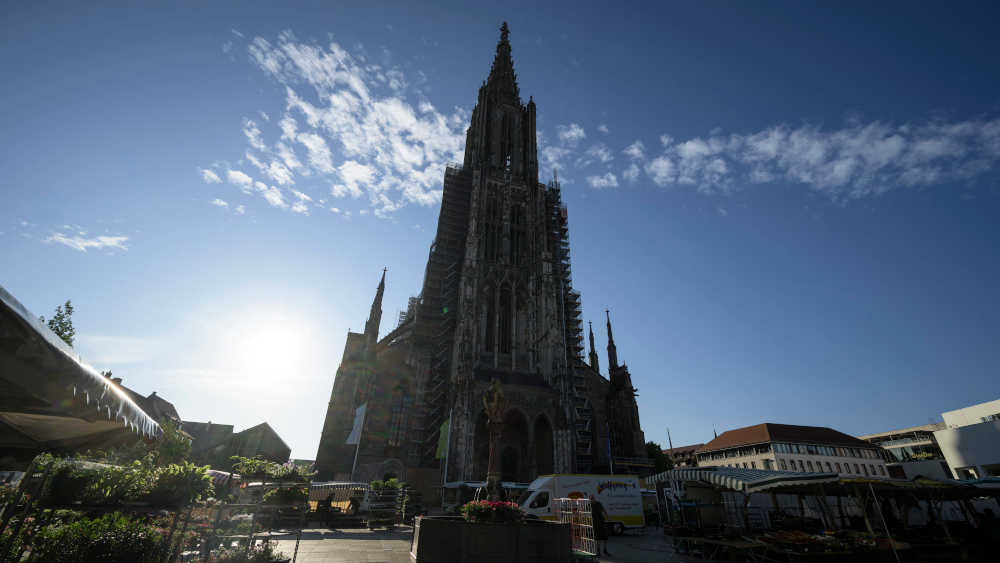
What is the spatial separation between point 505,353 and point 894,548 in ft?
78.8

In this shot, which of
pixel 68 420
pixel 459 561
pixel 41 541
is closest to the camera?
pixel 41 541

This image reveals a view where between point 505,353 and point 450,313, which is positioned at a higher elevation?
point 450,313

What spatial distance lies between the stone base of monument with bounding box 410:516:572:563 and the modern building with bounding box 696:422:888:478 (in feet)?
170

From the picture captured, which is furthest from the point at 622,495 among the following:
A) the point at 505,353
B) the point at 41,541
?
the point at 41,541

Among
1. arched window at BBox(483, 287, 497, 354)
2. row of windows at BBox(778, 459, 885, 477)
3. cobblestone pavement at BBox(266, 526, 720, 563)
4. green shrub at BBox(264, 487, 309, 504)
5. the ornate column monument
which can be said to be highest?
arched window at BBox(483, 287, 497, 354)

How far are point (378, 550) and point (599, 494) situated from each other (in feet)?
34.4

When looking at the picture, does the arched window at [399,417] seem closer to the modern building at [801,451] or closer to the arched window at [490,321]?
the arched window at [490,321]


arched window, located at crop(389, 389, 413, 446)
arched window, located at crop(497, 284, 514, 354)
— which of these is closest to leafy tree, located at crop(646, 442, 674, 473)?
arched window, located at crop(497, 284, 514, 354)

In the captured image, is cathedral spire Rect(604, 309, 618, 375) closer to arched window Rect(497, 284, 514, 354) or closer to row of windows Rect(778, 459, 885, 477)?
arched window Rect(497, 284, 514, 354)

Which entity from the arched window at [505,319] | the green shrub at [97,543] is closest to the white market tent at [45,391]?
the green shrub at [97,543]

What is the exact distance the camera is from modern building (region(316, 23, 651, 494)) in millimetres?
26531

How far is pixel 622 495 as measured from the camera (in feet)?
57.0

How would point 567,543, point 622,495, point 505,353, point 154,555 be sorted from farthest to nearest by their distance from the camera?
point 505,353
point 622,495
point 567,543
point 154,555

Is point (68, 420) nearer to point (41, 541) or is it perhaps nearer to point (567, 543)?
point (41, 541)
